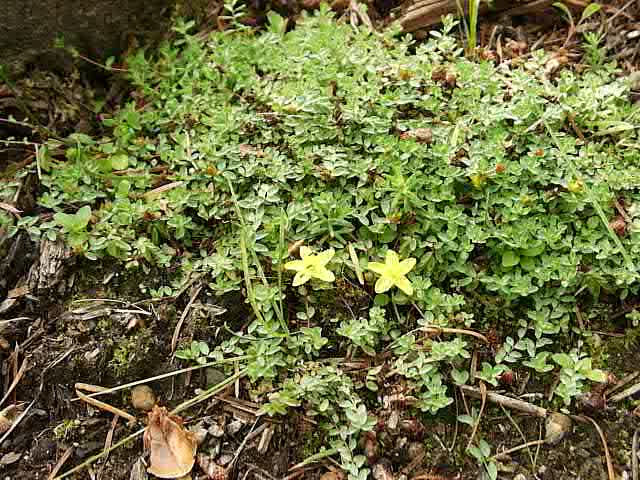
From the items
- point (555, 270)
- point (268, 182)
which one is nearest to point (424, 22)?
point (268, 182)

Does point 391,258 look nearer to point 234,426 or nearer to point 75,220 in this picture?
point 234,426

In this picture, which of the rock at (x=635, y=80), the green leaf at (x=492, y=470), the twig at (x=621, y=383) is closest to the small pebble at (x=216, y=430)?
the green leaf at (x=492, y=470)

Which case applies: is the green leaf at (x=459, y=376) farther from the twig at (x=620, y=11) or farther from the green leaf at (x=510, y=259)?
the twig at (x=620, y=11)

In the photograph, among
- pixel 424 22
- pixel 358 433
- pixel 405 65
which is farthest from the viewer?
pixel 424 22

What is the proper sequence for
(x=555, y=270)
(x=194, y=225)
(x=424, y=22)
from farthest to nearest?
(x=424, y=22) → (x=194, y=225) → (x=555, y=270)

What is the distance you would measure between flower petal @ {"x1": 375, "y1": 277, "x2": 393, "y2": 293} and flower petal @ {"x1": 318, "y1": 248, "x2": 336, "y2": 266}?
19cm

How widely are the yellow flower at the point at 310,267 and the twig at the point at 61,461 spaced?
3.05 feet

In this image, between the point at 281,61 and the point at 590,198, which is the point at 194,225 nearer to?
the point at 281,61

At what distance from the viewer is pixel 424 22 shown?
3.06 meters

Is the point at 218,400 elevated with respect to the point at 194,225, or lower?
lower

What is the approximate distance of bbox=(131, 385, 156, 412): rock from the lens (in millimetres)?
2211

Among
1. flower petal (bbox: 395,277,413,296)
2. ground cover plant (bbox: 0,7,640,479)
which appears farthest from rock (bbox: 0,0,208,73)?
flower petal (bbox: 395,277,413,296)

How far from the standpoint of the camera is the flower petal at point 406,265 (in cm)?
217

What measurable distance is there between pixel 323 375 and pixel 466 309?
57cm
